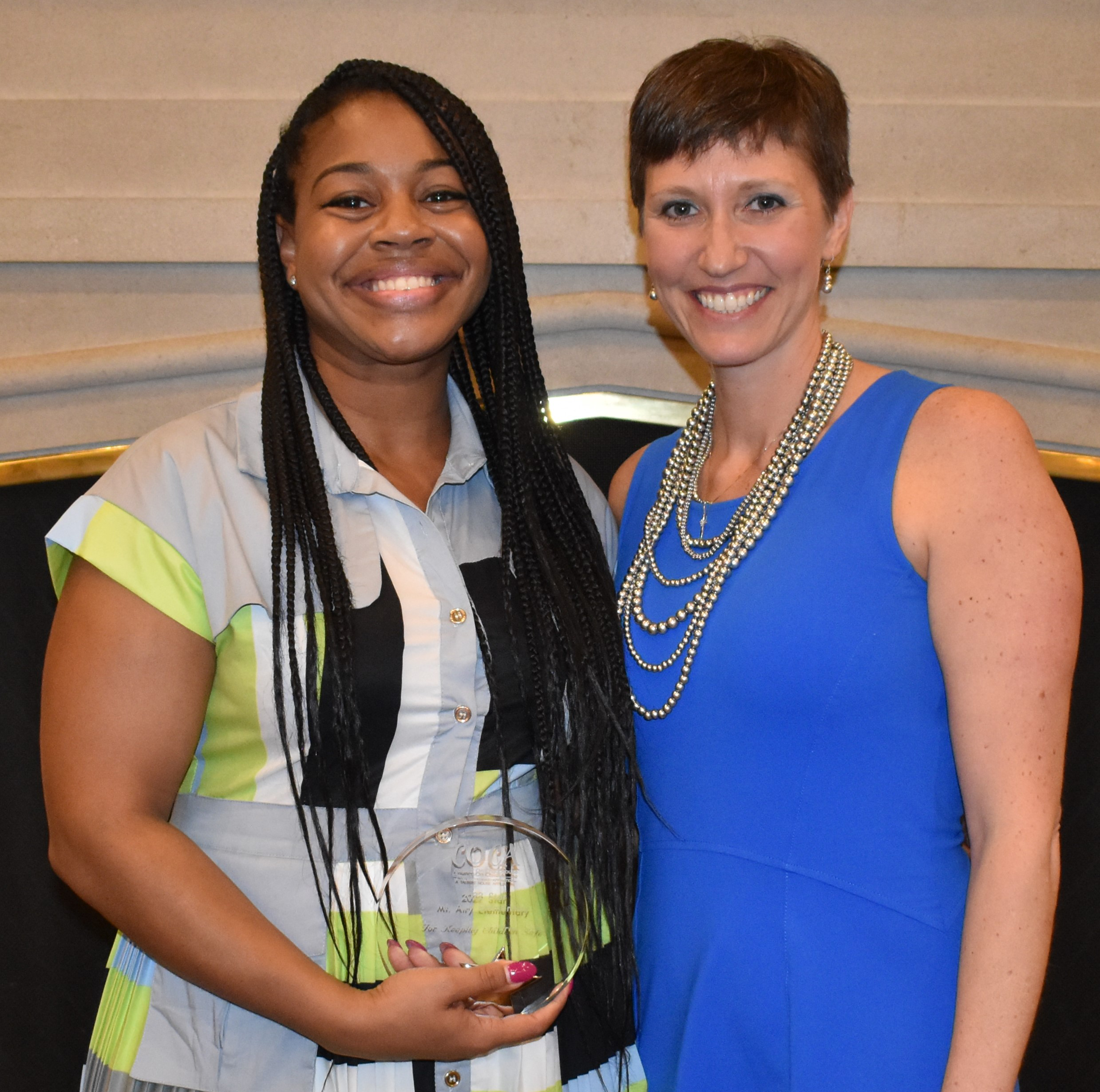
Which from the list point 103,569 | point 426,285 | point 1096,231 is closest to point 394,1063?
point 103,569

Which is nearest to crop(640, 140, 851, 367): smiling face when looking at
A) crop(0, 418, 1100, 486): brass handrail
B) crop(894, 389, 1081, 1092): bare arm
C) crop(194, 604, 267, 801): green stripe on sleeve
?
crop(894, 389, 1081, 1092): bare arm

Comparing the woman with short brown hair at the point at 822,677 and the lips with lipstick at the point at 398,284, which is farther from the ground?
the lips with lipstick at the point at 398,284

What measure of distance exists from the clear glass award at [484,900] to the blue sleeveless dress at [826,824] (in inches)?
7.8

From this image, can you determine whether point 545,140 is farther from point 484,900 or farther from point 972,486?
point 484,900

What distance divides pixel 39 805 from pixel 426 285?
1095mm

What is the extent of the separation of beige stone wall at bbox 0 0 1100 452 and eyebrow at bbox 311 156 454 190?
1.44 ft

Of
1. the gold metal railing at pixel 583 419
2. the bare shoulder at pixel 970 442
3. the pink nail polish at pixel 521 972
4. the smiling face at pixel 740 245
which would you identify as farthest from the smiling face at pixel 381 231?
the pink nail polish at pixel 521 972

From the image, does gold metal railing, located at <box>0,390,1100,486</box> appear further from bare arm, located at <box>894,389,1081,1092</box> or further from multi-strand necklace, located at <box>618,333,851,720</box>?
bare arm, located at <box>894,389,1081,1092</box>

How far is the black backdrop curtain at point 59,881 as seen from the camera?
1.94 m

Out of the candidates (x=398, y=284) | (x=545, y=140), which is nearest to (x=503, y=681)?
(x=398, y=284)

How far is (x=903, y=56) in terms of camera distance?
1977mm

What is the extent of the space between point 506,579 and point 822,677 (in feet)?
1.28

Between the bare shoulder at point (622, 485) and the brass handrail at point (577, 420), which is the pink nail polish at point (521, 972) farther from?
the brass handrail at point (577, 420)

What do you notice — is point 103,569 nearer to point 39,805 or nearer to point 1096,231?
point 39,805
